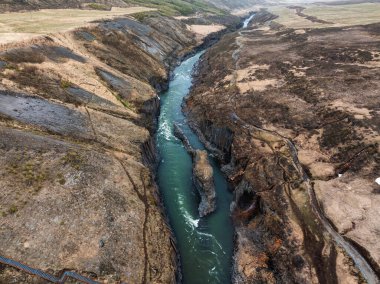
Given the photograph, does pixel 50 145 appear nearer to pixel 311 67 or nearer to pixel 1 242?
pixel 1 242

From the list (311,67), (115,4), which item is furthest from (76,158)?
(115,4)

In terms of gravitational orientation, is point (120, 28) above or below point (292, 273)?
above

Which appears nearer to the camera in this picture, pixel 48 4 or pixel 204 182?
pixel 204 182

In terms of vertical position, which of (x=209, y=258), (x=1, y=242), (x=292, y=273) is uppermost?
(x=1, y=242)

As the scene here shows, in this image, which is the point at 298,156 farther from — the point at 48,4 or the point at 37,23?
the point at 48,4

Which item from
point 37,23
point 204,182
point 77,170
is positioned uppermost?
point 37,23

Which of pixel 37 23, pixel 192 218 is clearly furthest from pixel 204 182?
pixel 37 23

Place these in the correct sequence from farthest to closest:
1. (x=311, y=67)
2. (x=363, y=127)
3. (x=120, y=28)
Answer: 1. (x=120, y=28)
2. (x=311, y=67)
3. (x=363, y=127)

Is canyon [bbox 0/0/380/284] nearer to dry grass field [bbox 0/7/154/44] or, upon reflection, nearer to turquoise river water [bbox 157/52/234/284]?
turquoise river water [bbox 157/52/234/284]
